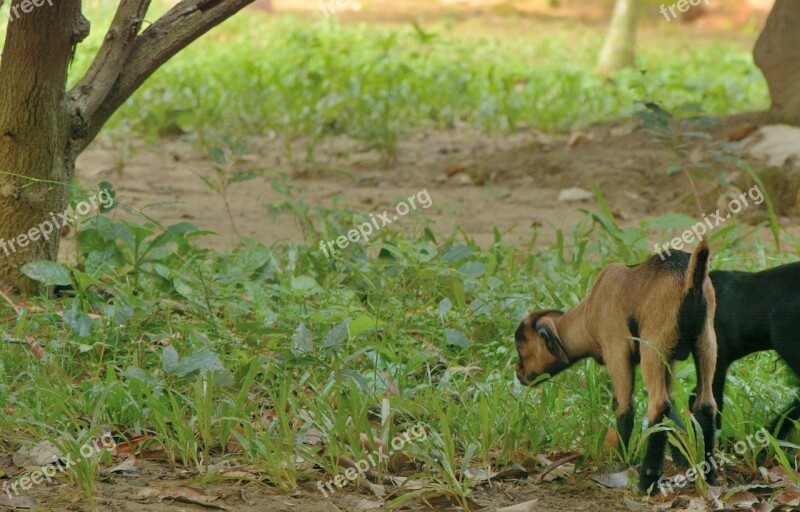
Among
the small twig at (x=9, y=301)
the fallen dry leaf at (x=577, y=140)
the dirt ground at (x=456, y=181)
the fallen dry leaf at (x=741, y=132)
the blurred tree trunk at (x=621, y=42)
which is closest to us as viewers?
the small twig at (x=9, y=301)

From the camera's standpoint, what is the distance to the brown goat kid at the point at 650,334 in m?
2.37

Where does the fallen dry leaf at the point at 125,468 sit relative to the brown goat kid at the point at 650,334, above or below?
below

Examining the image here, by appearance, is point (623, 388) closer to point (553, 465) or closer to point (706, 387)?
point (706, 387)

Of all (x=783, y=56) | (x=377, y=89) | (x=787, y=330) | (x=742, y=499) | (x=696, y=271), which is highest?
(x=377, y=89)

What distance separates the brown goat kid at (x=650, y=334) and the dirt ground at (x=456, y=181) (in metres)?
1.92

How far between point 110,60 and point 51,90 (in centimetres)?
22

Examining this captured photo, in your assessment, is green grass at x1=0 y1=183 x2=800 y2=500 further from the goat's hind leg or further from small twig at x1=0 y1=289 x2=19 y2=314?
the goat's hind leg

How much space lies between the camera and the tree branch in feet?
11.7

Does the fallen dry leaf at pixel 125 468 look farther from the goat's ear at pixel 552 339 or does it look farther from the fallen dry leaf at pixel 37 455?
the goat's ear at pixel 552 339

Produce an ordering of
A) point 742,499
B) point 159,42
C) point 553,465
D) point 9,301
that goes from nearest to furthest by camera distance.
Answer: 1. point 742,499
2. point 553,465
3. point 9,301
4. point 159,42

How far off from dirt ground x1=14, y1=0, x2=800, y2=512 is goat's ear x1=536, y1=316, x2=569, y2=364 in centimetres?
185

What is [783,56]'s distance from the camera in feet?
20.2

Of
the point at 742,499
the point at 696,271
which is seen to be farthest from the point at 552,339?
the point at 742,499

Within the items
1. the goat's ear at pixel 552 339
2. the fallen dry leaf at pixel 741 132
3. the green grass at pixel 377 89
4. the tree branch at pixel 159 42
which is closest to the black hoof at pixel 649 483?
the goat's ear at pixel 552 339
